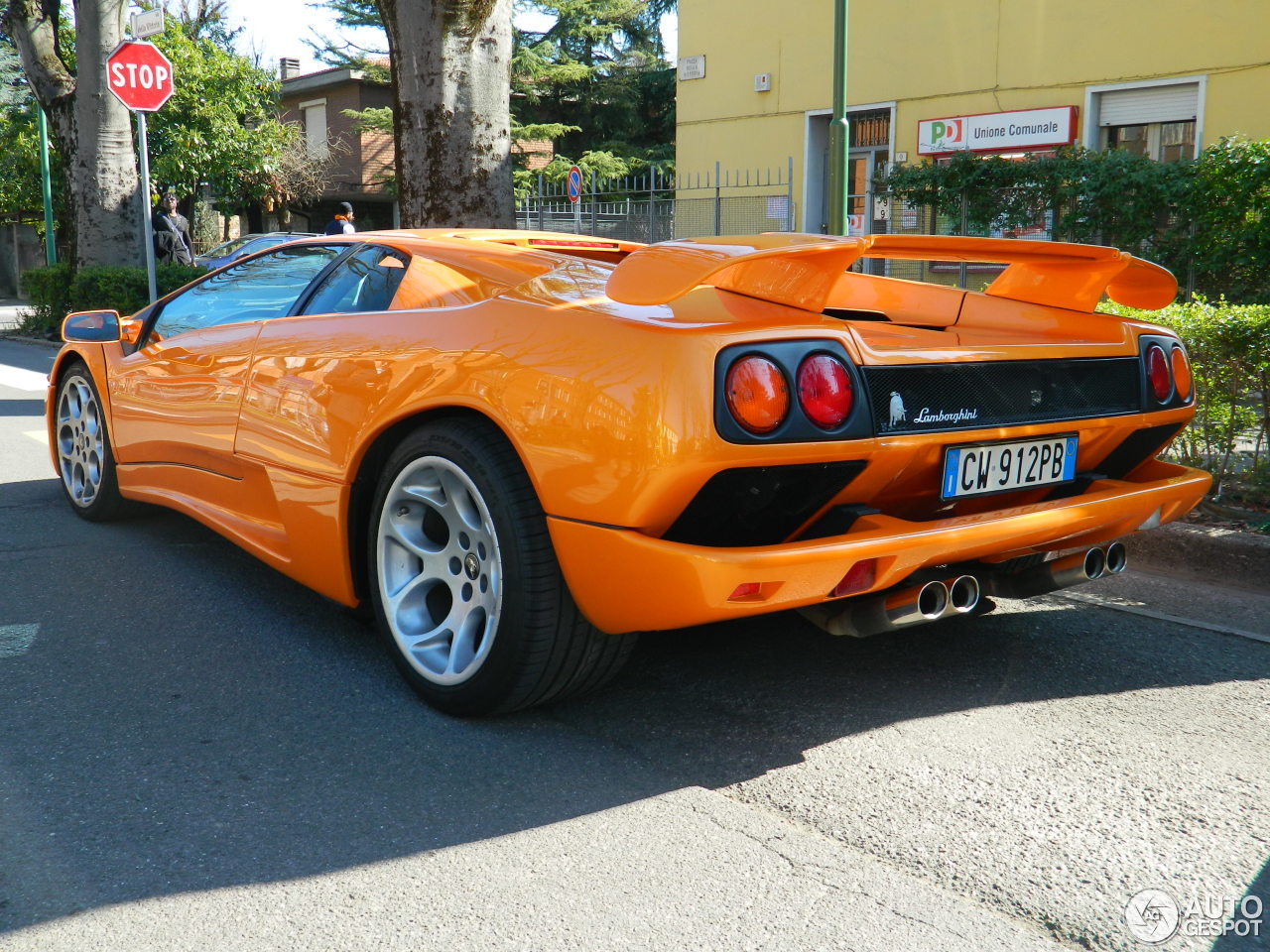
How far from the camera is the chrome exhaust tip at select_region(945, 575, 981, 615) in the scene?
293 centimetres

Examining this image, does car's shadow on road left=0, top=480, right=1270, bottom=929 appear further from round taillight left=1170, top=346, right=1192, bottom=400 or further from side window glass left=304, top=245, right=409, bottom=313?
side window glass left=304, top=245, right=409, bottom=313

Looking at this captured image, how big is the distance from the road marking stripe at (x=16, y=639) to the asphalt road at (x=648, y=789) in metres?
0.01

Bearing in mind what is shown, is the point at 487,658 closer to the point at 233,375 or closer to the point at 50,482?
the point at 233,375

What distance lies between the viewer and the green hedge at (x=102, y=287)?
13.9 meters

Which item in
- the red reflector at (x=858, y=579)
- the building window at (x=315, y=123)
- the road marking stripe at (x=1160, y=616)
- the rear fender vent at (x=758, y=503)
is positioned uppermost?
the building window at (x=315, y=123)

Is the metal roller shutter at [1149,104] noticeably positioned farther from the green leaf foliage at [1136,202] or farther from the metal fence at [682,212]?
the metal fence at [682,212]

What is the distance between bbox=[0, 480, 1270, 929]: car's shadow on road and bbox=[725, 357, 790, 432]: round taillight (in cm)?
82

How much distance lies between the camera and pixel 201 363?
408 centimetres

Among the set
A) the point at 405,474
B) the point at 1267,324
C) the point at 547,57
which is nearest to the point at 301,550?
the point at 405,474

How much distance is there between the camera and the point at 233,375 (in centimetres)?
385

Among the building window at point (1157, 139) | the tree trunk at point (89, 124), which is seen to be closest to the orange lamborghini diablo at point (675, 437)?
the tree trunk at point (89, 124)

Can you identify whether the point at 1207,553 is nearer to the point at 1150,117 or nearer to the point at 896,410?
the point at 896,410

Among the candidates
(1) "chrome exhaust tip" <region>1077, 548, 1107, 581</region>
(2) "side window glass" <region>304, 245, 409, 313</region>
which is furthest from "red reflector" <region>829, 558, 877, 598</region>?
(2) "side window glass" <region>304, 245, 409, 313</region>

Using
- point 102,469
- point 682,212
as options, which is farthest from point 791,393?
point 682,212
